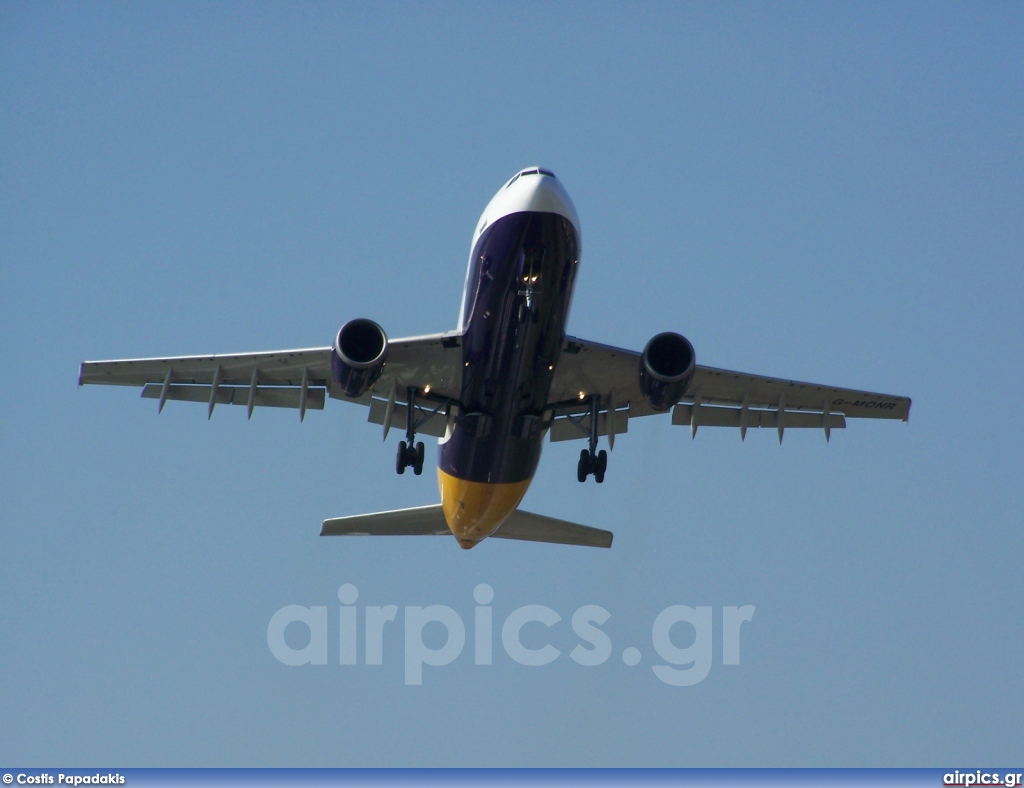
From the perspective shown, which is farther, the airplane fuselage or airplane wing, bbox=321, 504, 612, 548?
airplane wing, bbox=321, 504, 612, 548

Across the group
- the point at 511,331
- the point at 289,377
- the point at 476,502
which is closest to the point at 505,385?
the point at 511,331

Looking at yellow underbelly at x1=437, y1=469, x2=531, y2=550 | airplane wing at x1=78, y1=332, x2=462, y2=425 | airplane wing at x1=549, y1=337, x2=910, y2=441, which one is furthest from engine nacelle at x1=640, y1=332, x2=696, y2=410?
yellow underbelly at x1=437, y1=469, x2=531, y2=550

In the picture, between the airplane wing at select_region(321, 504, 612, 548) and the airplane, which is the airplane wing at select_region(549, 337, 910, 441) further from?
the airplane wing at select_region(321, 504, 612, 548)

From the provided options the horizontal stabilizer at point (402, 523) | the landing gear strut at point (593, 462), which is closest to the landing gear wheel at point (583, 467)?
→ the landing gear strut at point (593, 462)

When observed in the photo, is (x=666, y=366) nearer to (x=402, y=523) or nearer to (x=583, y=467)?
(x=583, y=467)

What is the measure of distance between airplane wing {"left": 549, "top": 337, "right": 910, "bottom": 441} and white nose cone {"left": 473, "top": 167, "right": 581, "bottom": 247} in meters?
3.44

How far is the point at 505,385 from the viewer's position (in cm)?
2752

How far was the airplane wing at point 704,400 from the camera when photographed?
96.5 feet

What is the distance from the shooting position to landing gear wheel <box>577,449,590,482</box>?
1210 inches

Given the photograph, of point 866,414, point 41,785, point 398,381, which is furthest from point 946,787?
point 41,785

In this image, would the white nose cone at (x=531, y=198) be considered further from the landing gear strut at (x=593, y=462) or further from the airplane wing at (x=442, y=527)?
the airplane wing at (x=442, y=527)

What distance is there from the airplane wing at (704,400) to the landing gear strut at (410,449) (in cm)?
286

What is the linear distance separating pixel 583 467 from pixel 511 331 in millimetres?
5572

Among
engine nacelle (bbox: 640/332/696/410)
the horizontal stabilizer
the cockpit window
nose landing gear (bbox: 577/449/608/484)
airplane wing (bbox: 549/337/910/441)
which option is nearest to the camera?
the cockpit window
